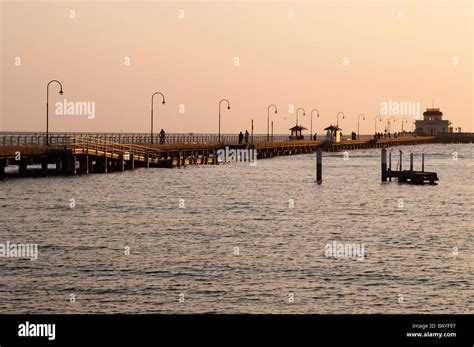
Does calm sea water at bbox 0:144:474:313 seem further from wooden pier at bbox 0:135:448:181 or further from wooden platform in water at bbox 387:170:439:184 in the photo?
wooden platform in water at bbox 387:170:439:184

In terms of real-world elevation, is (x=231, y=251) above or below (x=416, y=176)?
below

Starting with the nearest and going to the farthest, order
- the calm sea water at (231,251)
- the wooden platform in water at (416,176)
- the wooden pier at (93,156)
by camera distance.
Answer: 1. the calm sea water at (231,251)
2. the wooden pier at (93,156)
3. the wooden platform in water at (416,176)

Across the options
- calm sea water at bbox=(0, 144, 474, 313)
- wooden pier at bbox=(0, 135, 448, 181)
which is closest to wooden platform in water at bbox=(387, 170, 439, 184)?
wooden pier at bbox=(0, 135, 448, 181)

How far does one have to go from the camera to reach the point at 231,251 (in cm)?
3491

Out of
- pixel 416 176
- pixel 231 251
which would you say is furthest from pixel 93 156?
pixel 231 251

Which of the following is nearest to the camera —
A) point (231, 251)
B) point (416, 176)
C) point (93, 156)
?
point (231, 251)

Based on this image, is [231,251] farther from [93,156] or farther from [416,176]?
[93,156]

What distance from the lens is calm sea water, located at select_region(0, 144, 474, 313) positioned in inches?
956

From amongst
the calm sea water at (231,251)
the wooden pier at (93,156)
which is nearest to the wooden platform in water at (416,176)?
the wooden pier at (93,156)

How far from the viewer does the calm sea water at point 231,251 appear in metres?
24.3

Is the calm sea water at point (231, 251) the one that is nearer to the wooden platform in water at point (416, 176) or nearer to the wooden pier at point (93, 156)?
the wooden pier at point (93, 156)
